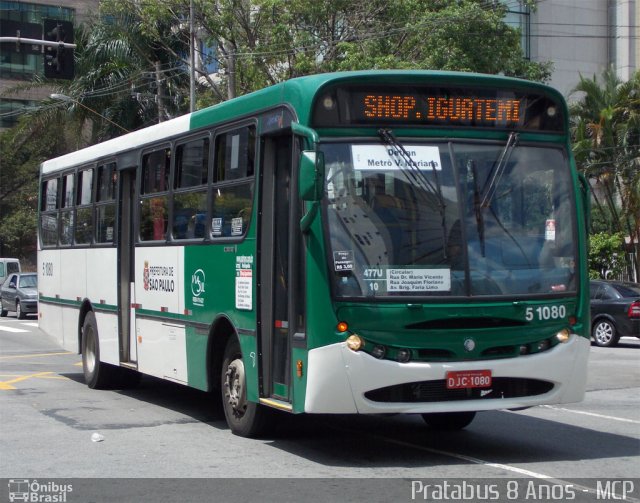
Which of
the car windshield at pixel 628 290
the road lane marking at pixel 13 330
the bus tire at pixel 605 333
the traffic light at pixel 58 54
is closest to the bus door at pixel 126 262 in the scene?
the traffic light at pixel 58 54

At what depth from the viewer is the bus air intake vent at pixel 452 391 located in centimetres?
862

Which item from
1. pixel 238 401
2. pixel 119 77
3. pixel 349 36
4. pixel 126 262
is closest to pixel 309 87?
pixel 238 401

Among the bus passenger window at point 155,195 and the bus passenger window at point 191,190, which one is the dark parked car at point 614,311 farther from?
the bus passenger window at point 191,190

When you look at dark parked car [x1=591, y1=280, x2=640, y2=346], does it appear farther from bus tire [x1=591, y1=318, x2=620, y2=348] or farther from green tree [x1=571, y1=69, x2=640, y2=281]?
green tree [x1=571, y1=69, x2=640, y2=281]

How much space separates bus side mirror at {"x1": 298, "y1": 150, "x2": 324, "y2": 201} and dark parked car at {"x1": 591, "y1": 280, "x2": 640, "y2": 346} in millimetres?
16579

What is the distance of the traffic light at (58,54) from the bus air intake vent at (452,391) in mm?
15633

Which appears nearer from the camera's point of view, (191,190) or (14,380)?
(191,190)

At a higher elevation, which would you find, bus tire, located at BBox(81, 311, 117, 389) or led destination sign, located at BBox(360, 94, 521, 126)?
led destination sign, located at BBox(360, 94, 521, 126)

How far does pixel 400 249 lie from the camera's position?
862 cm

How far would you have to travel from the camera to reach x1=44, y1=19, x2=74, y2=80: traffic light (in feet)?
72.3

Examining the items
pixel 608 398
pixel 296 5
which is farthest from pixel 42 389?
pixel 296 5

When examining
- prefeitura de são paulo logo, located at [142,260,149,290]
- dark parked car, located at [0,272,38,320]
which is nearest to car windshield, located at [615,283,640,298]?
prefeitura de são paulo logo, located at [142,260,149,290]

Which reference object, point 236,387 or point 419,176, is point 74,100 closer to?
point 236,387

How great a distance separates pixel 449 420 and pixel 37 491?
4696mm
